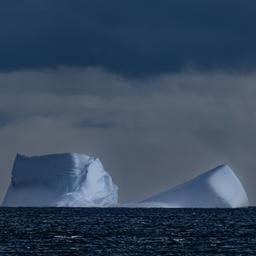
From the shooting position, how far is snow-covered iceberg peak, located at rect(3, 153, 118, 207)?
136 meters

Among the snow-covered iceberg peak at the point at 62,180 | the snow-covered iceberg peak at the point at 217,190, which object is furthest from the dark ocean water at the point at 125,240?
the snow-covered iceberg peak at the point at 217,190

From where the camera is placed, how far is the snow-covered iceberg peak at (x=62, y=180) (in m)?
136

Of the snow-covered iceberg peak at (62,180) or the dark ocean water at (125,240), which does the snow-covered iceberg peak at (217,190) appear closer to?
the snow-covered iceberg peak at (62,180)

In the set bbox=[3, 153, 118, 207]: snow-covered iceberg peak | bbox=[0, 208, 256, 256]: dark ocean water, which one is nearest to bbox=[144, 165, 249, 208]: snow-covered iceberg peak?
bbox=[3, 153, 118, 207]: snow-covered iceberg peak

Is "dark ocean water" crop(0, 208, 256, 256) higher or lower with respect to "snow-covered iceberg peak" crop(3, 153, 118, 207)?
lower

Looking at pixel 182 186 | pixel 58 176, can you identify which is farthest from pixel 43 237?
pixel 182 186

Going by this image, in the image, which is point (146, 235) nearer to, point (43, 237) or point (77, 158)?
point (43, 237)

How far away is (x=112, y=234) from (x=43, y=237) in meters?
7.22

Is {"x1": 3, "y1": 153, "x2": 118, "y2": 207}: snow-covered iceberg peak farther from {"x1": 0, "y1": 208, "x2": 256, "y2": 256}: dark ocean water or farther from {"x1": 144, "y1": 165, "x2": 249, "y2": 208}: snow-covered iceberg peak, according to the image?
{"x1": 0, "y1": 208, "x2": 256, "y2": 256}: dark ocean water

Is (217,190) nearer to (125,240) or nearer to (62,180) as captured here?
(62,180)

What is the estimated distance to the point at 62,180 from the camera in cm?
13588

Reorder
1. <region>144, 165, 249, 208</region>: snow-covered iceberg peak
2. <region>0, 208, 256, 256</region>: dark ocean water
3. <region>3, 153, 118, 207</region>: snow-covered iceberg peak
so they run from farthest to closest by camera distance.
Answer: <region>144, 165, 249, 208</region>: snow-covered iceberg peak < <region>3, 153, 118, 207</region>: snow-covered iceberg peak < <region>0, 208, 256, 256</region>: dark ocean water

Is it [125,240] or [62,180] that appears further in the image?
[62,180]

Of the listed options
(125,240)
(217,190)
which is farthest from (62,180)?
(125,240)
